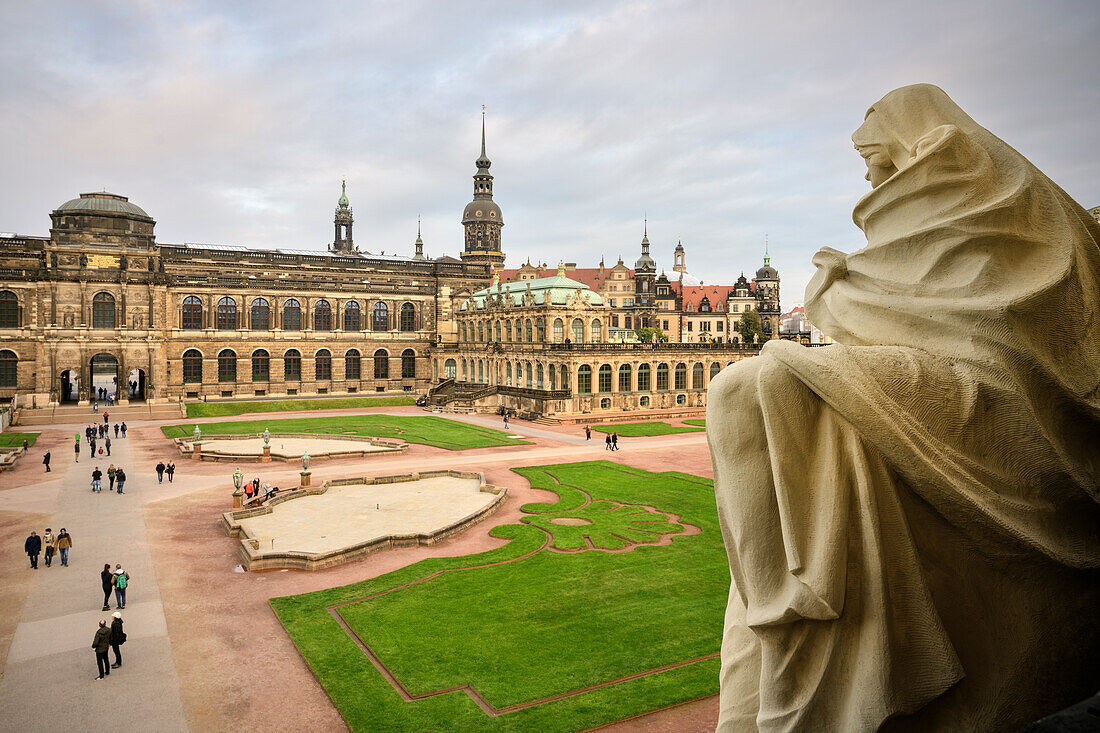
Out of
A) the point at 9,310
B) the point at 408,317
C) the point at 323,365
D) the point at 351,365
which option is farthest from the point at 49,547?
the point at 408,317

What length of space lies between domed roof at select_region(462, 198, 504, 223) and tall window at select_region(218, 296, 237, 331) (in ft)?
142

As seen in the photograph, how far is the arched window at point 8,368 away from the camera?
70.4m

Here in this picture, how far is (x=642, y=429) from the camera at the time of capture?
57.6 m

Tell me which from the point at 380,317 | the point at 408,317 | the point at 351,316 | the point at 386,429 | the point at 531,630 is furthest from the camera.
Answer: the point at 408,317

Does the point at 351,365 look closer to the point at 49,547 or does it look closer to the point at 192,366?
the point at 192,366

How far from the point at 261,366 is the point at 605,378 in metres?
45.5

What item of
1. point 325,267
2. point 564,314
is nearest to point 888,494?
point 564,314

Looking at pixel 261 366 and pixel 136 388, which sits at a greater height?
pixel 261 366

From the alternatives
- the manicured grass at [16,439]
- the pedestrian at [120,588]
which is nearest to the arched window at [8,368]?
the manicured grass at [16,439]

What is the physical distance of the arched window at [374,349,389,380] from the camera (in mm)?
92625

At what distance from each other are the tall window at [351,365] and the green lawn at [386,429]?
25.2 m

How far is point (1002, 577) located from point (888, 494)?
3.89ft

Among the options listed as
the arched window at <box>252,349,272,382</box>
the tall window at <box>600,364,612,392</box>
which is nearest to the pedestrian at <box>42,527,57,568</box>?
the tall window at <box>600,364,612,392</box>

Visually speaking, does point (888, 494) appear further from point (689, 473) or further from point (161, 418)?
point (161, 418)
